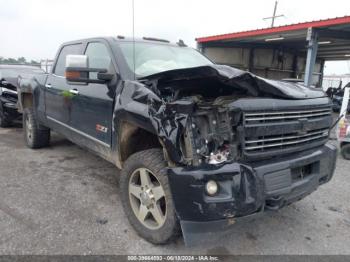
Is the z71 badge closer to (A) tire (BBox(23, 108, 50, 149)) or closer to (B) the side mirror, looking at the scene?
(B) the side mirror

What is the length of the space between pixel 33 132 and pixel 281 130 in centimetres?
458

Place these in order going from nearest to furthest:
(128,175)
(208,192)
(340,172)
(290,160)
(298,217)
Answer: (208,192) → (290,160) → (128,175) → (298,217) → (340,172)

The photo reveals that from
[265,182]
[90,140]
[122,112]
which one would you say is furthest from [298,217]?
[90,140]

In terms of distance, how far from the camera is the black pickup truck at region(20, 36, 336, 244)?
2221mm

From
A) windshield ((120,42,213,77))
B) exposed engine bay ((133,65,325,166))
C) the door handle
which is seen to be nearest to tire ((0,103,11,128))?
the door handle

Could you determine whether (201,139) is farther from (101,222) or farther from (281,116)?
(101,222)

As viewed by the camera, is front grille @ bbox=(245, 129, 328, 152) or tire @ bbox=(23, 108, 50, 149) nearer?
front grille @ bbox=(245, 129, 328, 152)

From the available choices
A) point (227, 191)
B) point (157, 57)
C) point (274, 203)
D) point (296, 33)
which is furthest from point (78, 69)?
point (296, 33)

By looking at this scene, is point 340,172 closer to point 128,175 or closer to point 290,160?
point 290,160

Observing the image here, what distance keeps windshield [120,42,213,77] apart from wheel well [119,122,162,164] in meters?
0.60

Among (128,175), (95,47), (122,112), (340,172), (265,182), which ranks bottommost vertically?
(340,172)

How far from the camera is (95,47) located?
3.88 meters

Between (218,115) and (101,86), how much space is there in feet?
5.56

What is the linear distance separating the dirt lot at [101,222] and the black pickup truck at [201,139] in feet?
0.93
